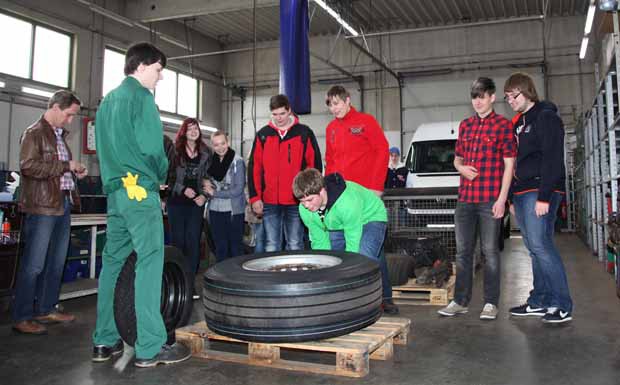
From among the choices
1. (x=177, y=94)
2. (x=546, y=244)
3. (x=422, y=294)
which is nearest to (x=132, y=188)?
(x=546, y=244)

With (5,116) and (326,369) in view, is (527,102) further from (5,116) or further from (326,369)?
(5,116)

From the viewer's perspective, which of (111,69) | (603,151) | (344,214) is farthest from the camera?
(111,69)

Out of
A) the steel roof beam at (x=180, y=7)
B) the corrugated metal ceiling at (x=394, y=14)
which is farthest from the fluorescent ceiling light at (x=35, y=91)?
the corrugated metal ceiling at (x=394, y=14)

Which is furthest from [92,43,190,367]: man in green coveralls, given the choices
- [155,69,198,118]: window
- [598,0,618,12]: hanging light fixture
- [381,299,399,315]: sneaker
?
[155,69,198,118]: window

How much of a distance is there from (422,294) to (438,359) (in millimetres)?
1772

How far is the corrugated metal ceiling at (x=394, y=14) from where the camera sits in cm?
1362

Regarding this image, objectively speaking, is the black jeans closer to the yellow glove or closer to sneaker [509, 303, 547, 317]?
sneaker [509, 303, 547, 317]

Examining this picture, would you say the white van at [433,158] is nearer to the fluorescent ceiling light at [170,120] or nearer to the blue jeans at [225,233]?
the blue jeans at [225,233]

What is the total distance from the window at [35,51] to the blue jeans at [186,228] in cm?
914

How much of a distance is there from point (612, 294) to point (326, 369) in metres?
3.32

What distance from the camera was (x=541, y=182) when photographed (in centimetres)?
323

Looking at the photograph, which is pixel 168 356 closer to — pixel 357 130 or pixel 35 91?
pixel 357 130

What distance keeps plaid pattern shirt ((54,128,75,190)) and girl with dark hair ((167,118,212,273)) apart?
31.0 inches

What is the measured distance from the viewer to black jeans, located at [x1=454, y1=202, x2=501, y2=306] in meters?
3.46
